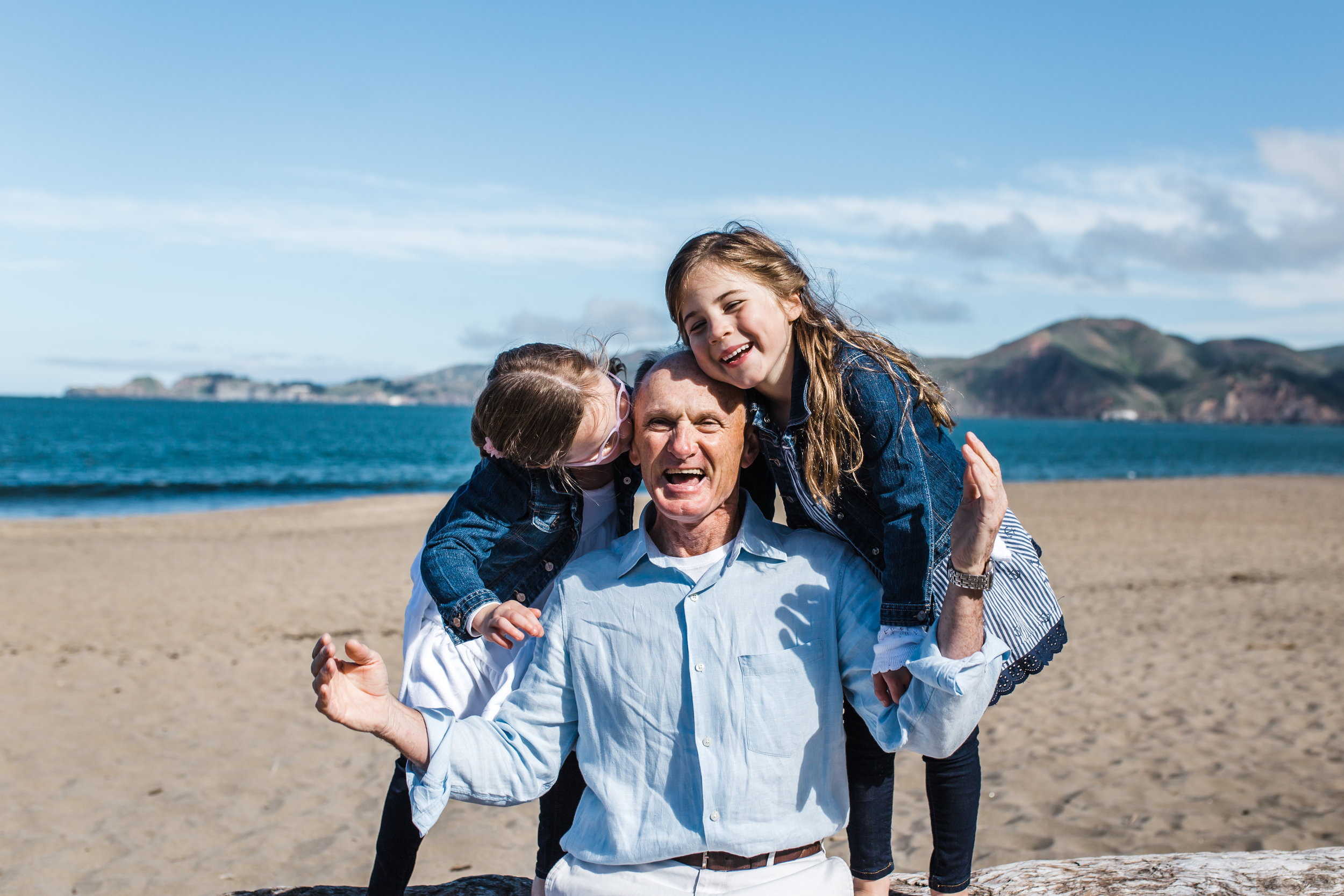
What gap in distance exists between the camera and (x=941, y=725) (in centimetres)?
212

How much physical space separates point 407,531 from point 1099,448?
65.6m

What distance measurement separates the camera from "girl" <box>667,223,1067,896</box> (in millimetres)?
2504

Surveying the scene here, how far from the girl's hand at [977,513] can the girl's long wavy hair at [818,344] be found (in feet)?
1.70

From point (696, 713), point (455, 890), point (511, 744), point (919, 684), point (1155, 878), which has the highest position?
point (919, 684)

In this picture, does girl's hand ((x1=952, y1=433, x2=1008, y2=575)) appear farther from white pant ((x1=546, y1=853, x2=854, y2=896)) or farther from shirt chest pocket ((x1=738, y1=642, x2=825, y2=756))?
white pant ((x1=546, y1=853, x2=854, y2=896))

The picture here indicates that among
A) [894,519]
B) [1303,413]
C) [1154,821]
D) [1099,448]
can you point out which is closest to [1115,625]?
[1154,821]

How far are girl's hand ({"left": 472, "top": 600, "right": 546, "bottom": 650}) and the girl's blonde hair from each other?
0.45 metres

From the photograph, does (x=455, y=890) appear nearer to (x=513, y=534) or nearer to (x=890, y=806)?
(x=513, y=534)

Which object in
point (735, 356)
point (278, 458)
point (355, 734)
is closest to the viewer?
point (735, 356)

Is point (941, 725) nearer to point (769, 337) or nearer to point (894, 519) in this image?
point (894, 519)

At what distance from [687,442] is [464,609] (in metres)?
0.78

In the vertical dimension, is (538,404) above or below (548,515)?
above

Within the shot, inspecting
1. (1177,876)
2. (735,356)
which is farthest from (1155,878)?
(735,356)

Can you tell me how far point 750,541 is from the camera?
2.36 m
